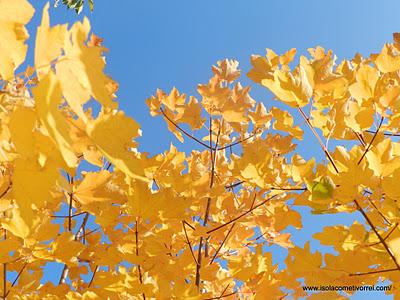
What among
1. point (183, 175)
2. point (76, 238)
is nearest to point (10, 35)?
point (183, 175)

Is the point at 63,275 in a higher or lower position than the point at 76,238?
lower

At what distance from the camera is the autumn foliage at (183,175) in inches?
20.8

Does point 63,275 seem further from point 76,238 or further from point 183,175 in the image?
point 183,175

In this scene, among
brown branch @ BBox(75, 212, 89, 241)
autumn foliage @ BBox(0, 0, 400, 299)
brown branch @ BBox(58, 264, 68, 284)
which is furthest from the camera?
brown branch @ BBox(75, 212, 89, 241)

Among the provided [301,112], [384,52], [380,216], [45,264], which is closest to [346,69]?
[384,52]

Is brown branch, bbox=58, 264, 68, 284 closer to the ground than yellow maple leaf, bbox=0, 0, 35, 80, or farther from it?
farther from it

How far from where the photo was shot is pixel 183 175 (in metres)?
1.28

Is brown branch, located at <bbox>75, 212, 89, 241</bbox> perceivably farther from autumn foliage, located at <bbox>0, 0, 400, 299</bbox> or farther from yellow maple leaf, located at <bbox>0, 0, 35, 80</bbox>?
yellow maple leaf, located at <bbox>0, 0, 35, 80</bbox>

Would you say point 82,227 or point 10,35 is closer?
point 10,35

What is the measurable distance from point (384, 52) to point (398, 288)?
66 cm

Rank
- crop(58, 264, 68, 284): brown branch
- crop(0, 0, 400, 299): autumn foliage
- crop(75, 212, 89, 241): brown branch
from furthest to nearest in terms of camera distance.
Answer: crop(75, 212, 89, 241): brown branch < crop(58, 264, 68, 284): brown branch < crop(0, 0, 400, 299): autumn foliage

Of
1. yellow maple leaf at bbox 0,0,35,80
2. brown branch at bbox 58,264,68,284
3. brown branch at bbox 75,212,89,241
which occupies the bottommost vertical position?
yellow maple leaf at bbox 0,0,35,80

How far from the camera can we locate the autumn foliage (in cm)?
53

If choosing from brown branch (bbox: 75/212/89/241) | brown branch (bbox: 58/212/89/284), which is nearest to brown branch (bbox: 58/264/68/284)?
brown branch (bbox: 58/212/89/284)
